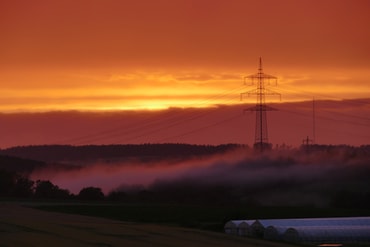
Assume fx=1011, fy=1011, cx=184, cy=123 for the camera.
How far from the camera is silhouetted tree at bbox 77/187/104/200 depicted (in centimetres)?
10006

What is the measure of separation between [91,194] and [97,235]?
2310 inches

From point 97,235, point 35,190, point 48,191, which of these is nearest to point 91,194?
point 48,191

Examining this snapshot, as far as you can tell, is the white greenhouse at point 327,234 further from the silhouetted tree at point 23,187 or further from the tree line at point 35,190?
the silhouetted tree at point 23,187

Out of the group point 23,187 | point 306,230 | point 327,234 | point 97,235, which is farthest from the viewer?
point 23,187

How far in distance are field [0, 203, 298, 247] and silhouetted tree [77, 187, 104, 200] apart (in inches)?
1938

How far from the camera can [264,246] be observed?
142ft

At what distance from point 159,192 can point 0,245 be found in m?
70.7

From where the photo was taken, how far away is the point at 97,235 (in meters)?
42.8

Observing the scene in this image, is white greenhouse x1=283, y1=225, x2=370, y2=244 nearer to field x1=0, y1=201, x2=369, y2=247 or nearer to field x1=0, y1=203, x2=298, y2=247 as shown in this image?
field x1=0, y1=201, x2=369, y2=247

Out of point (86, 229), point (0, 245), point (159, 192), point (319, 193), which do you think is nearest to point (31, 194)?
point (159, 192)

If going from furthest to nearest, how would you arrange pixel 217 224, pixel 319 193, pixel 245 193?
pixel 245 193 → pixel 319 193 → pixel 217 224

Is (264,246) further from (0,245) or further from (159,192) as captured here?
(159,192)

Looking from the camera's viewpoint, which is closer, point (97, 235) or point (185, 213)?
point (97, 235)

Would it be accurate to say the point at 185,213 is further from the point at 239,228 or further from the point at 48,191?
the point at 48,191
